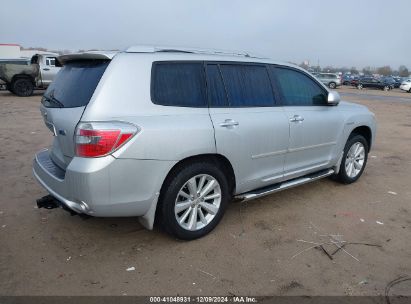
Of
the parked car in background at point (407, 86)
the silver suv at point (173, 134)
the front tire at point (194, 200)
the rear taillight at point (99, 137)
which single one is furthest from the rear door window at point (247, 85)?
the parked car in background at point (407, 86)

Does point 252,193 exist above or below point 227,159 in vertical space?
below

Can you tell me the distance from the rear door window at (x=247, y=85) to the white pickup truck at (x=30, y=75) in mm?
15769

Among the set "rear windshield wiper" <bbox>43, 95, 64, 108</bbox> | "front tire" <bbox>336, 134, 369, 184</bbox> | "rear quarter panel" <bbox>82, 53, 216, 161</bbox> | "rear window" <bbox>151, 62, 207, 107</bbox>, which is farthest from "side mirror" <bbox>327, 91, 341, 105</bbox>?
"rear windshield wiper" <bbox>43, 95, 64, 108</bbox>

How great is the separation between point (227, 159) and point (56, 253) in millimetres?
1811

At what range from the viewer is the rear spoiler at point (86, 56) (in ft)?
10.5

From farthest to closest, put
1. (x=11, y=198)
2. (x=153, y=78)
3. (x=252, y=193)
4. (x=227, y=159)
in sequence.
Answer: (x=11, y=198)
(x=252, y=193)
(x=227, y=159)
(x=153, y=78)

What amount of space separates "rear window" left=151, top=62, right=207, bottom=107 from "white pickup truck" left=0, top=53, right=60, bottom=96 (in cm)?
1595

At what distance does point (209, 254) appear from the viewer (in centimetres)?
342

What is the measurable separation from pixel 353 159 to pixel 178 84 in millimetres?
3226

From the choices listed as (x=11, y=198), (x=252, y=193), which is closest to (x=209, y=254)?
(x=252, y=193)

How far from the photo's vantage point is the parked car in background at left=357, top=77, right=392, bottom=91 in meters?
40.8

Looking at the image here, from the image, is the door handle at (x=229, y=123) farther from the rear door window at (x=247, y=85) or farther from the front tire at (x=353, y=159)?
the front tire at (x=353, y=159)

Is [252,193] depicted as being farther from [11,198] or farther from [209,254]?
[11,198]

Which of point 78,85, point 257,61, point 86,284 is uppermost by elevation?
point 257,61
